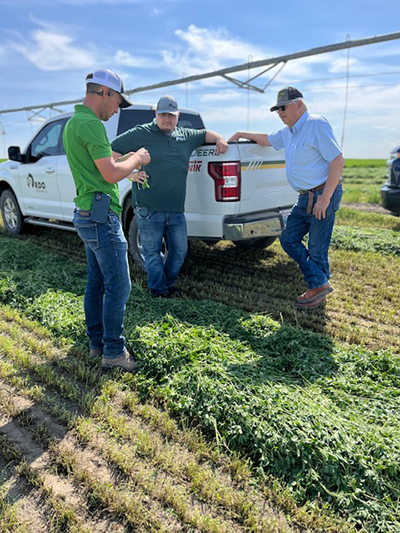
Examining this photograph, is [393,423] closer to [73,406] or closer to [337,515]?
[337,515]

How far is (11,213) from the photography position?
859 cm

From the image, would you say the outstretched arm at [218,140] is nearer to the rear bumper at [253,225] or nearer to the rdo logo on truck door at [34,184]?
the rear bumper at [253,225]

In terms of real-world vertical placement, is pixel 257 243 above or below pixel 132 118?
below

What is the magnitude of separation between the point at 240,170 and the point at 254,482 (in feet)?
11.2

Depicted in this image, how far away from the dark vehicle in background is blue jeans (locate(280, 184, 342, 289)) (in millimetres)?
5328

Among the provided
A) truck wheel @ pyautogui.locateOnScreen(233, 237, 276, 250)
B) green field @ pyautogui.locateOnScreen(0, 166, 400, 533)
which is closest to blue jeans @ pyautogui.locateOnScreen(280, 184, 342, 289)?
green field @ pyautogui.locateOnScreen(0, 166, 400, 533)

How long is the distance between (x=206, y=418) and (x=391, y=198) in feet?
27.0

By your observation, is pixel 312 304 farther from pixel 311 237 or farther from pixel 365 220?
pixel 365 220

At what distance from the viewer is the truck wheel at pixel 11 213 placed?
8.37m

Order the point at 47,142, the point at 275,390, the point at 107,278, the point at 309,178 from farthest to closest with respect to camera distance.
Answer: the point at 47,142
the point at 309,178
the point at 107,278
the point at 275,390

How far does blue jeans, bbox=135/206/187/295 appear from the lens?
4.86 metres

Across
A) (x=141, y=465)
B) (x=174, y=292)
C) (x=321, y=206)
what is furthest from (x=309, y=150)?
(x=141, y=465)

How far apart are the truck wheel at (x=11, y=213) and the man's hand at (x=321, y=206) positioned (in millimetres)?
5993

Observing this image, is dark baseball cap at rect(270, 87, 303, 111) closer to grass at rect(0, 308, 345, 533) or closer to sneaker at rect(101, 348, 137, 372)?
sneaker at rect(101, 348, 137, 372)
